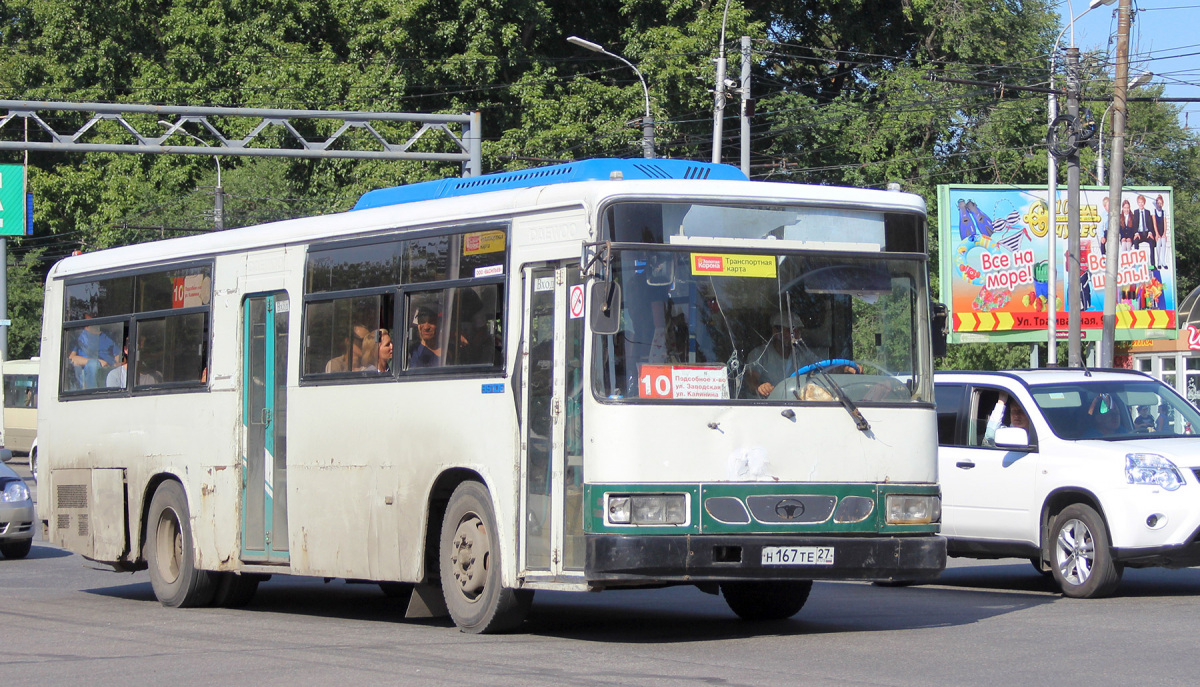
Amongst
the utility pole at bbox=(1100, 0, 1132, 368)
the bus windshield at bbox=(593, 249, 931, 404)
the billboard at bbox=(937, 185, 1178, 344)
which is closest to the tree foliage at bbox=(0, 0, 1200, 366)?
the billboard at bbox=(937, 185, 1178, 344)

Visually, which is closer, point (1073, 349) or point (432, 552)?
point (432, 552)

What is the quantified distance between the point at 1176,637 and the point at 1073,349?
1757 centimetres

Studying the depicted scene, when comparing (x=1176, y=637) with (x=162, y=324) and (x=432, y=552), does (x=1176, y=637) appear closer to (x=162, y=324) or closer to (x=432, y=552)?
(x=432, y=552)

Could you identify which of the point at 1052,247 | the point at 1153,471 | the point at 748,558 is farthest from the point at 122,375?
the point at 1052,247

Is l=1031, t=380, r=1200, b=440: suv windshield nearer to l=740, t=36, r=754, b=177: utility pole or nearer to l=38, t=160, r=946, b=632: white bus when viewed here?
l=38, t=160, r=946, b=632: white bus

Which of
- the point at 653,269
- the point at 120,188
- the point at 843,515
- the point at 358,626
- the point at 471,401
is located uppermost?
the point at 120,188

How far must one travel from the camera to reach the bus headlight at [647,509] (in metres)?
9.16

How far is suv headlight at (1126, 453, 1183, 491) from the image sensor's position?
12406 mm

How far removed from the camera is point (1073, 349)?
26.9 m

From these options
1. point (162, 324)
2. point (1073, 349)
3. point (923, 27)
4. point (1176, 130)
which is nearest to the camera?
point (162, 324)

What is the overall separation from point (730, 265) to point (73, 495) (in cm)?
766

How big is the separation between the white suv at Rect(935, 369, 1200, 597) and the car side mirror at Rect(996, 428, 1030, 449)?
0.01 m

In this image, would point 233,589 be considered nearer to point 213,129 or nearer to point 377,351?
point 377,351

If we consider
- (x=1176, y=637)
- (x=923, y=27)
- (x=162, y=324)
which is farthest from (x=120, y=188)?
(x=1176, y=637)
